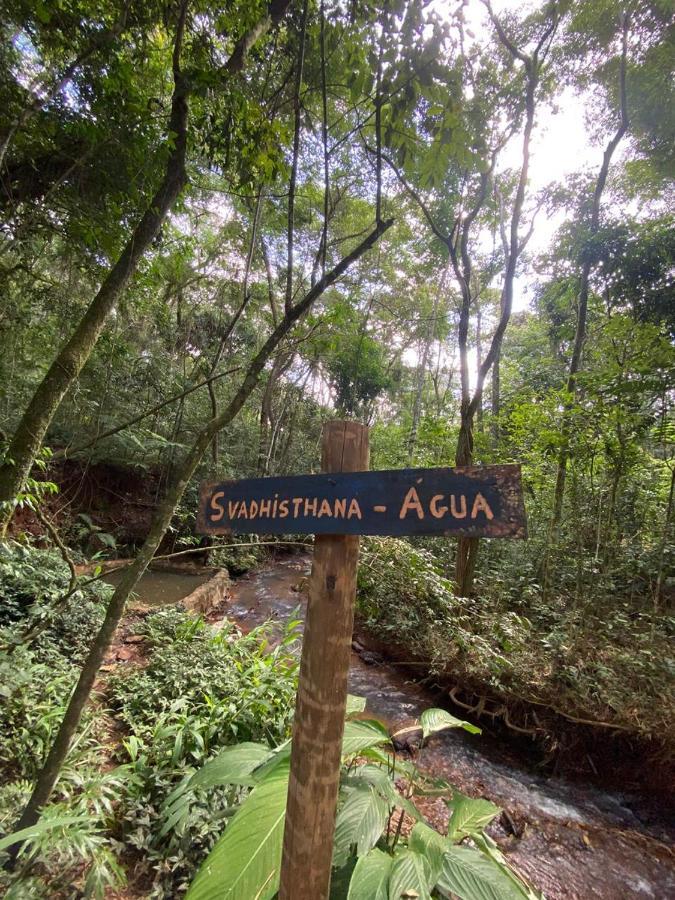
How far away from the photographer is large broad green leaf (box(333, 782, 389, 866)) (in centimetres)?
136

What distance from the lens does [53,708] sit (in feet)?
7.70

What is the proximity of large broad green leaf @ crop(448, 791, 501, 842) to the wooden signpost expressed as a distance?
2.54 ft

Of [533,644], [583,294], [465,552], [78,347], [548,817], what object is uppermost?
[583,294]

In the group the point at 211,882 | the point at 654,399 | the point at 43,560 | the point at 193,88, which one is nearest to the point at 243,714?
the point at 211,882

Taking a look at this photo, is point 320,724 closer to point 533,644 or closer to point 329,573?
point 329,573

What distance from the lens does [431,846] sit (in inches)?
53.9

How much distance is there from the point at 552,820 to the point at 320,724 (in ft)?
10.3

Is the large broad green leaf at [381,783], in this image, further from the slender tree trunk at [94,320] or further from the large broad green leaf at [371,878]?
the slender tree trunk at [94,320]

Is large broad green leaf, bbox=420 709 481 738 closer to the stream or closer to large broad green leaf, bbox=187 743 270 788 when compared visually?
large broad green leaf, bbox=187 743 270 788

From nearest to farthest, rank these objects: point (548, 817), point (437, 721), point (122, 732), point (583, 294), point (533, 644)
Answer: point (437, 721), point (122, 732), point (548, 817), point (533, 644), point (583, 294)

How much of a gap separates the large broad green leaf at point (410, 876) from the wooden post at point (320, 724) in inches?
10.1

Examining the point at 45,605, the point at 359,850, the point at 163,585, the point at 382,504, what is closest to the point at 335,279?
the point at 382,504

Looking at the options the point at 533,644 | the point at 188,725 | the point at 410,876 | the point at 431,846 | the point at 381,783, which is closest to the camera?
the point at 410,876

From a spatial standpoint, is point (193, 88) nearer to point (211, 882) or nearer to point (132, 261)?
point (132, 261)
